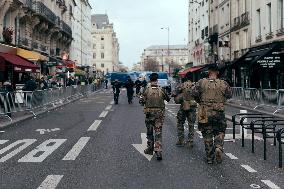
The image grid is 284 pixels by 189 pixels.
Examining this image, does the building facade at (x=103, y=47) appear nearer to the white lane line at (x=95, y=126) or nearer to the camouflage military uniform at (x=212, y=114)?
the white lane line at (x=95, y=126)

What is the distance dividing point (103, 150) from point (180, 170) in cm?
286

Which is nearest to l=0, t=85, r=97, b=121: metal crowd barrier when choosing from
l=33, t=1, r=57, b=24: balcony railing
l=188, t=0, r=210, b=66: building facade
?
l=33, t=1, r=57, b=24: balcony railing

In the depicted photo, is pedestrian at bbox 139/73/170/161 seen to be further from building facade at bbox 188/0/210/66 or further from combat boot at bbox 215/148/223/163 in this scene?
building facade at bbox 188/0/210/66

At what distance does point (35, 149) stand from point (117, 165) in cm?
292

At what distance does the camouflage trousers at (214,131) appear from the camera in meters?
9.05

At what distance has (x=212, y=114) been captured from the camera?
29.9 ft

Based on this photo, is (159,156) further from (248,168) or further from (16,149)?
(16,149)

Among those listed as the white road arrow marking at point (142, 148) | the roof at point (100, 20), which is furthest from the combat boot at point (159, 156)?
the roof at point (100, 20)

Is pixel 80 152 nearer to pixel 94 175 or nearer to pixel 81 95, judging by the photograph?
pixel 94 175

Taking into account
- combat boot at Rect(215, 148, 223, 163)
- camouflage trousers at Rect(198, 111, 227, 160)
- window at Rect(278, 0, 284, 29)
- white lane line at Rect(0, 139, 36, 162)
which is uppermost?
window at Rect(278, 0, 284, 29)

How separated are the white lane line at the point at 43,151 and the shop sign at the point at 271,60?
1900 centimetres

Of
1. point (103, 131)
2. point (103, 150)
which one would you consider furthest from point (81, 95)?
point (103, 150)

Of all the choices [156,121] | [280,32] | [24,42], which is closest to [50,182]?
[156,121]

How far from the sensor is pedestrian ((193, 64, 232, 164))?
9062 mm
